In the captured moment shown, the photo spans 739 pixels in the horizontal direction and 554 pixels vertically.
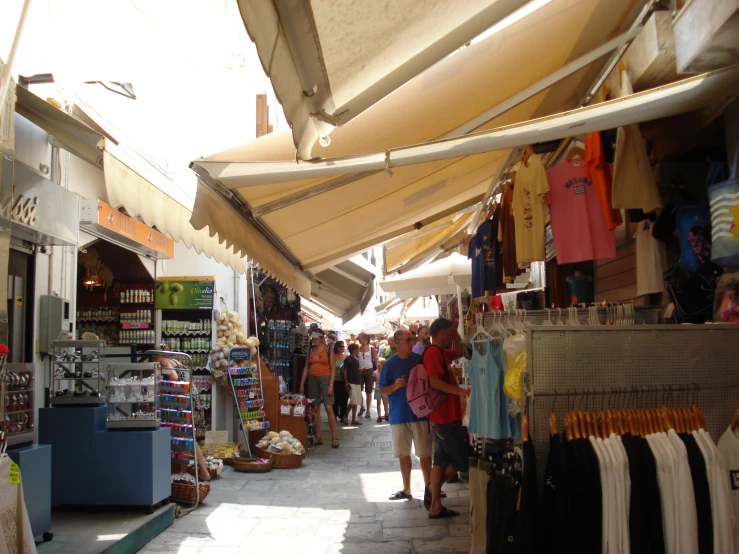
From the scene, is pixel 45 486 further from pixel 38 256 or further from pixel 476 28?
pixel 476 28

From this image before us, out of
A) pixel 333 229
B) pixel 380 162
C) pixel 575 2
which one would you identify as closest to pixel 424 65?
pixel 380 162

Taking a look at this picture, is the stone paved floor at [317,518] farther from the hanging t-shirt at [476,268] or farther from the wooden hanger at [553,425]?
the wooden hanger at [553,425]

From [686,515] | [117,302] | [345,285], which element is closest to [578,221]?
[686,515]

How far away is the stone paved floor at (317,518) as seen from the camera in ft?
18.1

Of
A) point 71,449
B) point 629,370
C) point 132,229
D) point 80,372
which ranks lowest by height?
point 71,449

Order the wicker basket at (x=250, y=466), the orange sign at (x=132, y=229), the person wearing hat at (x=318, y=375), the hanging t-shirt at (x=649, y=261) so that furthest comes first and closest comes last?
the person wearing hat at (x=318, y=375) → the wicker basket at (x=250, y=466) → the orange sign at (x=132, y=229) → the hanging t-shirt at (x=649, y=261)

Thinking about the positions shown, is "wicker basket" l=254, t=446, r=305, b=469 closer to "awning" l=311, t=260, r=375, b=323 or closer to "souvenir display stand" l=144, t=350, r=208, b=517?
"souvenir display stand" l=144, t=350, r=208, b=517

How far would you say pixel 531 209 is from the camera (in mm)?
4633

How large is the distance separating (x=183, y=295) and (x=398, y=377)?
5.08 meters

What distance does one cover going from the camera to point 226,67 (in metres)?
7.91

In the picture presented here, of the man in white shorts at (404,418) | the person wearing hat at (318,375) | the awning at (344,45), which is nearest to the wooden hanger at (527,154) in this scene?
the awning at (344,45)

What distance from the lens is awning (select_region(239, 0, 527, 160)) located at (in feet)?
7.64

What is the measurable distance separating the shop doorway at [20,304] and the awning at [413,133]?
95.7 inches

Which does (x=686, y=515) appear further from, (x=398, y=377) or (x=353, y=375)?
(x=353, y=375)
